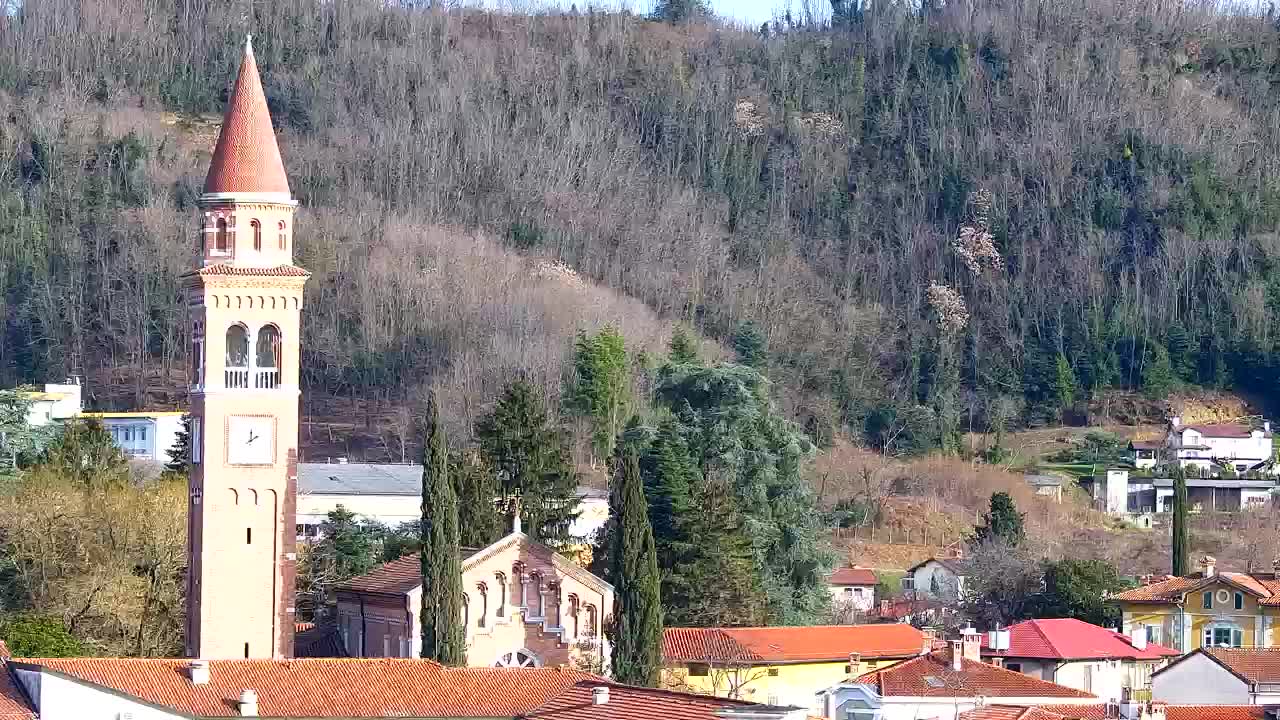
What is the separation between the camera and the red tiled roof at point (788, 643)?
181 feet

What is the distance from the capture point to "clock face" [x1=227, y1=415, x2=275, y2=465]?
5303cm

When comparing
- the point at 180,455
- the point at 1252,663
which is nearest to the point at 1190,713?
the point at 1252,663

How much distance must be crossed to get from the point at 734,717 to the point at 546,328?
6436cm

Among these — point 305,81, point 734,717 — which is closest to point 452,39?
point 305,81

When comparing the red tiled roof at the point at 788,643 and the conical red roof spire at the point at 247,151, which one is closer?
the conical red roof spire at the point at 247,151

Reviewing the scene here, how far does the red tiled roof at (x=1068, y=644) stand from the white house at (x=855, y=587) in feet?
43.4

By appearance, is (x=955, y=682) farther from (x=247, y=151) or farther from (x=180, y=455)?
(x=180, y=455)

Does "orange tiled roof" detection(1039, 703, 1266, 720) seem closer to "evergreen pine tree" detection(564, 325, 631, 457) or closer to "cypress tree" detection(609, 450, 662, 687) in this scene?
"cypress tree" detection(609, 450, 662, 687)

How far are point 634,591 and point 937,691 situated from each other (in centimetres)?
533

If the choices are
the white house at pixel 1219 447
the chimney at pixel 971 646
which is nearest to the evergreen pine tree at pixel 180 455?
the chimney at pixel 971 646

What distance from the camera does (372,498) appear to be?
7831 cm

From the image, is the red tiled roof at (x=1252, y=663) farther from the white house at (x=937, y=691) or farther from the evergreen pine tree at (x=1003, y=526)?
the evergreen pine tree at (x=1003, y=526)

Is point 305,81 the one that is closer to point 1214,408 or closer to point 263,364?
point 1214,408

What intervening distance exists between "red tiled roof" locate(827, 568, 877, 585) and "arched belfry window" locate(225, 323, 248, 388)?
2521cm
